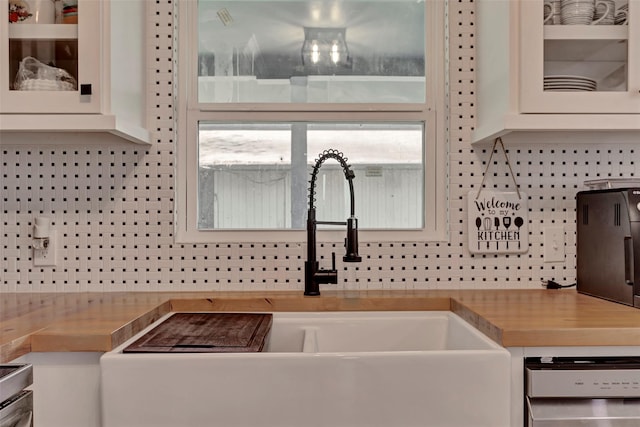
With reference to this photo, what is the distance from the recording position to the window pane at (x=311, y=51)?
1.88 metres

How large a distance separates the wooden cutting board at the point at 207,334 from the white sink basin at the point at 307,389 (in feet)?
0.17

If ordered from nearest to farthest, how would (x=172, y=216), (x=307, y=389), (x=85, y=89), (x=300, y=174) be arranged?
(x=307, y=389), (x=85, y=89), (x=172, y=216), (x=300, y=174)

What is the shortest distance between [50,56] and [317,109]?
2.87 ft

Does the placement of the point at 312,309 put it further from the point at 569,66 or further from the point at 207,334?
the point at 569,66

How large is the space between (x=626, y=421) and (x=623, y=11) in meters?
1.16

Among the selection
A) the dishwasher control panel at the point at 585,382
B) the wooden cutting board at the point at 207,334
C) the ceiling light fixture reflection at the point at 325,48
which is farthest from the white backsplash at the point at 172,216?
the dishwasher control panel at the point at 585,382

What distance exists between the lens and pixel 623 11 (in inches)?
58.7

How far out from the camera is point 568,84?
4.92ft

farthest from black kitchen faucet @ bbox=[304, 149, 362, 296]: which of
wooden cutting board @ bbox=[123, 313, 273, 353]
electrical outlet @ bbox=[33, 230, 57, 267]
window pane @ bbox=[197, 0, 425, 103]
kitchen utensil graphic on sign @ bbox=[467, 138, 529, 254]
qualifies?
electrical outlet @ bbox=[33, 230, 57, 267]

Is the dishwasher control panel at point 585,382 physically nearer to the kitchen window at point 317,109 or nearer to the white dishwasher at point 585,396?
the white dishwasher at point 585,396

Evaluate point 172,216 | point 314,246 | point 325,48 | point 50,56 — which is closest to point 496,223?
point 314,246

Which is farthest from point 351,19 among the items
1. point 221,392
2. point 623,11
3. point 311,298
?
point 221,392

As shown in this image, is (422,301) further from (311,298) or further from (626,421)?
(626,421)

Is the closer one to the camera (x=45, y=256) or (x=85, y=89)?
(x=85, y=89)
